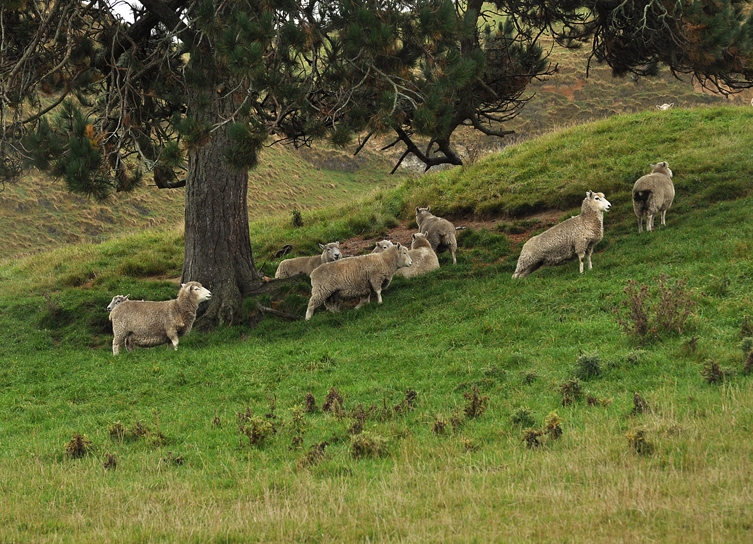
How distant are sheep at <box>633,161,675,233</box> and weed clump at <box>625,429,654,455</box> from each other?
33.3 ft

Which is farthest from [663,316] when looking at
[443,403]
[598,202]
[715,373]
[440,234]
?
[440,234]

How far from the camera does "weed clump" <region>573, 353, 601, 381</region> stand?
973cm

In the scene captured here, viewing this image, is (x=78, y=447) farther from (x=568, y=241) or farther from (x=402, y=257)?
(x=568, y=241)

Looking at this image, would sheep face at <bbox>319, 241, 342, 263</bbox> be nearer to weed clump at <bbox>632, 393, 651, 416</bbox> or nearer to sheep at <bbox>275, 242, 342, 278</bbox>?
sheep at <bbox>275, 242, 342, 278</bbox>

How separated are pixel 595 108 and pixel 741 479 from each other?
185 ft

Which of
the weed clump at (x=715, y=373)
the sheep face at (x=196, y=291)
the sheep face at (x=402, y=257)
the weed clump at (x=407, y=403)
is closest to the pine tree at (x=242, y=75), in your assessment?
the sheep face at (x=196, y=291)

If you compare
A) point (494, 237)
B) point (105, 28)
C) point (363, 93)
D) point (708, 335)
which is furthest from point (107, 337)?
point (708, 335)

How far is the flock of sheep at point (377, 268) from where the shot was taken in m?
14.9

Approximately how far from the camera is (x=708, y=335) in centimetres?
1053

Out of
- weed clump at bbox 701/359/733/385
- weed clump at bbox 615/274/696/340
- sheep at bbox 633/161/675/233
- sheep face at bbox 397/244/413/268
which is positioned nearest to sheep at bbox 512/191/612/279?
sheep at bbox 633/161/675/233

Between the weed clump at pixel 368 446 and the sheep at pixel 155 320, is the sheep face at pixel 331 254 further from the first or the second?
the weed clump at pixel 368 446

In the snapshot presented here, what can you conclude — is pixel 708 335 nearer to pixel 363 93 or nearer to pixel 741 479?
pixel 741 479

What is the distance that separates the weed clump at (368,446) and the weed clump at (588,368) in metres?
2.94

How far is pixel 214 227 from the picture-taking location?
16391mm
